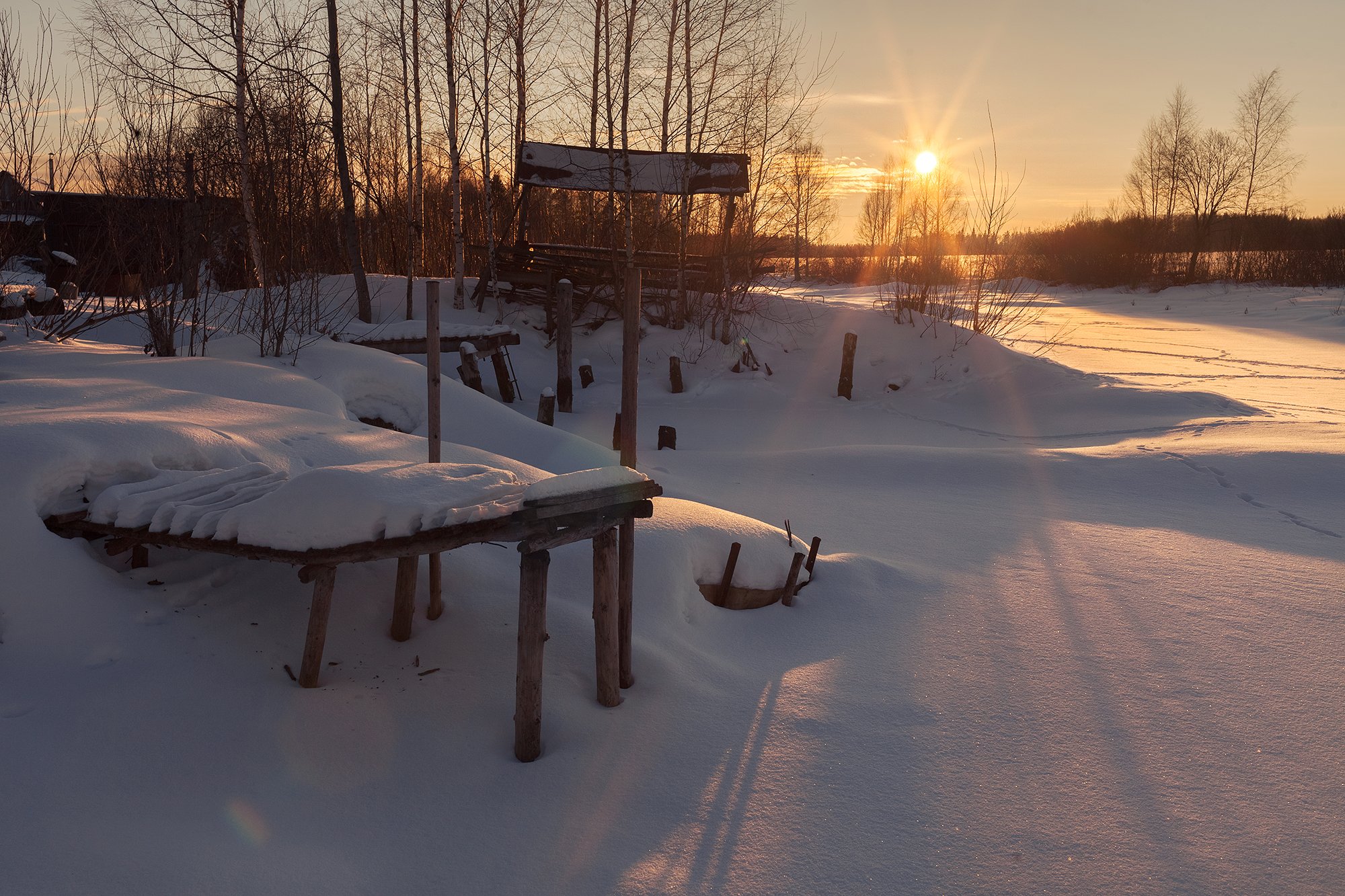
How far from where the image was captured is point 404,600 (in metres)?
3.69

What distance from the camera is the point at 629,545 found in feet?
12.0

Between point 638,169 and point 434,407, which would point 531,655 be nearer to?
point 434,407

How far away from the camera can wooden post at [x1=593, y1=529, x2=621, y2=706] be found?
335 centimetres

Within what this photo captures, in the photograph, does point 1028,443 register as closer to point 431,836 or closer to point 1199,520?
point 1199,520

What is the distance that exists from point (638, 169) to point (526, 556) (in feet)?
41.9

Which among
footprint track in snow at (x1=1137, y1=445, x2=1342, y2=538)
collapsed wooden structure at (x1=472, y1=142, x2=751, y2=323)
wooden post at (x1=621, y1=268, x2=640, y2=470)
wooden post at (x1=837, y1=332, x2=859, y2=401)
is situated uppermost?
collapsed wooden structure at (x1=472, y1=142, x2=751, y2=323)

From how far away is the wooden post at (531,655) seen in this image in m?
2.99

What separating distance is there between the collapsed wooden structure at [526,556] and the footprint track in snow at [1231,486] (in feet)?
18.0

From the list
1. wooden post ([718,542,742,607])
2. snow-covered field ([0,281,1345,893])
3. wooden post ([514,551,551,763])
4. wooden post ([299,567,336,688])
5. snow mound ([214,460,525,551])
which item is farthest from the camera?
wooden post ([718,542,742,607])

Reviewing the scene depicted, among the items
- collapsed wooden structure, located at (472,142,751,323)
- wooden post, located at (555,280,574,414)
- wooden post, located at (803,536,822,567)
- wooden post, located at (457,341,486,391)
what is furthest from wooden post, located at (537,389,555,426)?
wooden post, located at (803,536,822,567)

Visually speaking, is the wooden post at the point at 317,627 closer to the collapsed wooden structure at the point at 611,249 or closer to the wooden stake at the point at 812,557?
the wooden stake at the point at 812,557

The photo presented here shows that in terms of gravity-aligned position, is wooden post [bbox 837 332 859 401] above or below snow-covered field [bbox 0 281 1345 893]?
above

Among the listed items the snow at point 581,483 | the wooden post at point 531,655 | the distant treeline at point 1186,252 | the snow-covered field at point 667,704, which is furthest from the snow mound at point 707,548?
the distant treeline at point 1186,252

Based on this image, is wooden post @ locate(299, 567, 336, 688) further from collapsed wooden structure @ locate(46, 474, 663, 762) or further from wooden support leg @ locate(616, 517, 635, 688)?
wooden support leg @ locate(616, 517, 635, 688)
